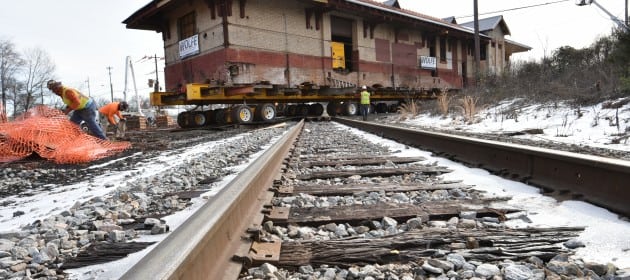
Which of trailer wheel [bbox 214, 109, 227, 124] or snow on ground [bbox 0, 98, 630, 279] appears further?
trailer wheel [bbox 214, 109, 227, 124]

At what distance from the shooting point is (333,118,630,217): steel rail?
7.83ft

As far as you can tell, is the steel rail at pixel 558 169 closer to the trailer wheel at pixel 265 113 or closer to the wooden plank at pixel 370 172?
the wooden plank at pixel 370 172

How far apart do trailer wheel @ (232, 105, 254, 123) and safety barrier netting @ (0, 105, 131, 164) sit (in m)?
8.18

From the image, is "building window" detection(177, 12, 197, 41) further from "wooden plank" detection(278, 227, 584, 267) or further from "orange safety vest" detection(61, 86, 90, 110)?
"wooden plank" detection(278, 227, 584, 267)

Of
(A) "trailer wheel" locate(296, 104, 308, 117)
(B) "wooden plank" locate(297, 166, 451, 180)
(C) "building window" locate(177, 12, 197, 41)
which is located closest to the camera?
(B) "wooden plank" locate(297, 166, 451, 180)

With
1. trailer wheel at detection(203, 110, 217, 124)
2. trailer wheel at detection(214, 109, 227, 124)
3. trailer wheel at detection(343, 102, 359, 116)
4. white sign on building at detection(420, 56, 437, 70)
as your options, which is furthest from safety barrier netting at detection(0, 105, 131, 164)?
white sign on building at detection(420, 56, 437, 70)

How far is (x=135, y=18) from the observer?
22.7 m

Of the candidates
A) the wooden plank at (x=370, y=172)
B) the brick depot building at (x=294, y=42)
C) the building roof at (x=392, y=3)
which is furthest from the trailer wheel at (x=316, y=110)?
the wooden plank at (x=370, y=172)

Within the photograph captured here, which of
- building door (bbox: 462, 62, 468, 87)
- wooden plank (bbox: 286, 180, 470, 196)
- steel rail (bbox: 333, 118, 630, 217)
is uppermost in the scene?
building door (bbox: 462, 62, 468, 87)

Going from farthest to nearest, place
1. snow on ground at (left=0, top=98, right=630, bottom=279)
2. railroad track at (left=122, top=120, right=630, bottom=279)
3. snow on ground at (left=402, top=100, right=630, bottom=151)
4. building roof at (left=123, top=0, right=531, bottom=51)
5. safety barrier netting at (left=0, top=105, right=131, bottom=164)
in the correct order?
building roof at (left=123, top=0, right=531, bottom=51) < safety barrier netting at (left=0, top=105, right=131, bottom=164) < snow on ground at (left=402, top=100, right=630, bottom=151) < snow on ground at (left=0, top=98, right=630, bottom=279) < railroad track at (left=122, top=120, right=630, bottom=279)

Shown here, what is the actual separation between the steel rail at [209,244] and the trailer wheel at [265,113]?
47.5ft

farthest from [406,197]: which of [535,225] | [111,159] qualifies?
[111,159]

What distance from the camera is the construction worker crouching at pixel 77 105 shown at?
9.08 m

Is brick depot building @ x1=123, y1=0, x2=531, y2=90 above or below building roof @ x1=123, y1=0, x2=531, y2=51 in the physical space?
below
